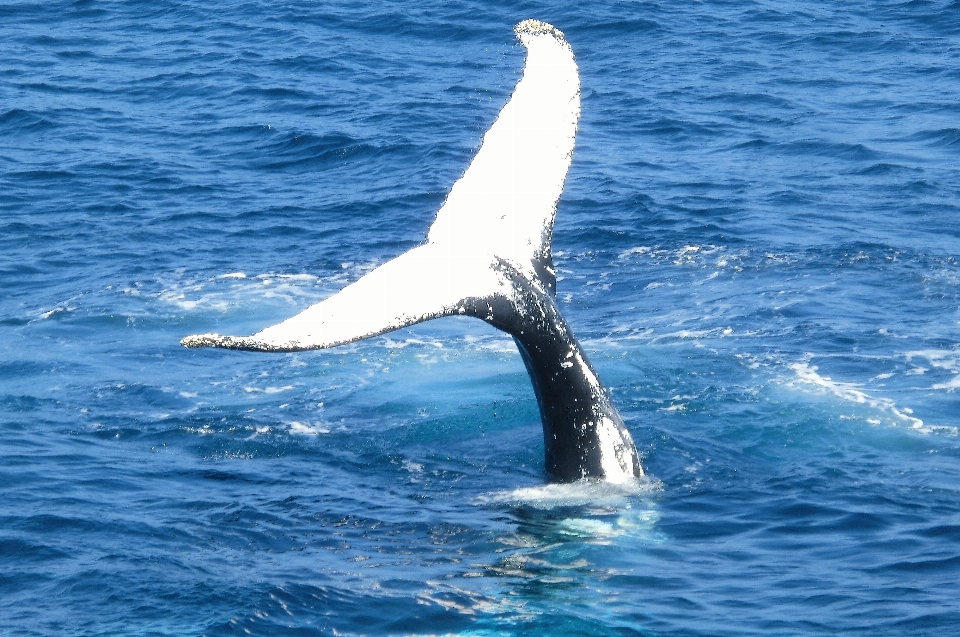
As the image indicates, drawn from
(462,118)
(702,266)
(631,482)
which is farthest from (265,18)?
(631,482)

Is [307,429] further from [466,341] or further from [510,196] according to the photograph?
[510,196]

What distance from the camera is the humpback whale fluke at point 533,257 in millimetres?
8773

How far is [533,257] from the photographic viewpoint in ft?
30.8

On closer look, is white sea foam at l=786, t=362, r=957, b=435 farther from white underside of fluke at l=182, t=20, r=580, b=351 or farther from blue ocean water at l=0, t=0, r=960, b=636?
white underside of fluke at l=182, t=20, r=580, b=351

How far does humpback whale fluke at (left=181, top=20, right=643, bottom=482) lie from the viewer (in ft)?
28.8

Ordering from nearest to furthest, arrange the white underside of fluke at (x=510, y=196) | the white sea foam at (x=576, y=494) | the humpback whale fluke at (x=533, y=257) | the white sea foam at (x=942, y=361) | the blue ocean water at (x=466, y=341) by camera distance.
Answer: the white underside of fluke at (x=510, y=196)
the humpback whale fluke at (x=533, y=257)
the blue ocean water at (x=466, y=341)
the white sea foam at (x=576, y=494)
the white sea foam at (x=942, y=361)

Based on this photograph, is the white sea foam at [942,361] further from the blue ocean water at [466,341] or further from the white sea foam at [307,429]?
the white sea foam at [307,429]

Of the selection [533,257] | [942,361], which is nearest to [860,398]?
[942,361]

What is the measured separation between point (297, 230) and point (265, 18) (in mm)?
13878

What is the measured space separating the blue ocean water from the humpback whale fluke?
16.9 inches

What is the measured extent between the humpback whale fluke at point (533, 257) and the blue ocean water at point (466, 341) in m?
0.43

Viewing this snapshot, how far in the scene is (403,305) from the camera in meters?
7.61

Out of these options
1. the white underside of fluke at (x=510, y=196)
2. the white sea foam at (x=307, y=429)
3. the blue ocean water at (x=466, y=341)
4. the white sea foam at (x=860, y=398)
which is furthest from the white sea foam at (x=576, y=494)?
the white sea foam at (x=860, y=398)

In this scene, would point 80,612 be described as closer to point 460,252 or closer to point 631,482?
point 460,252
